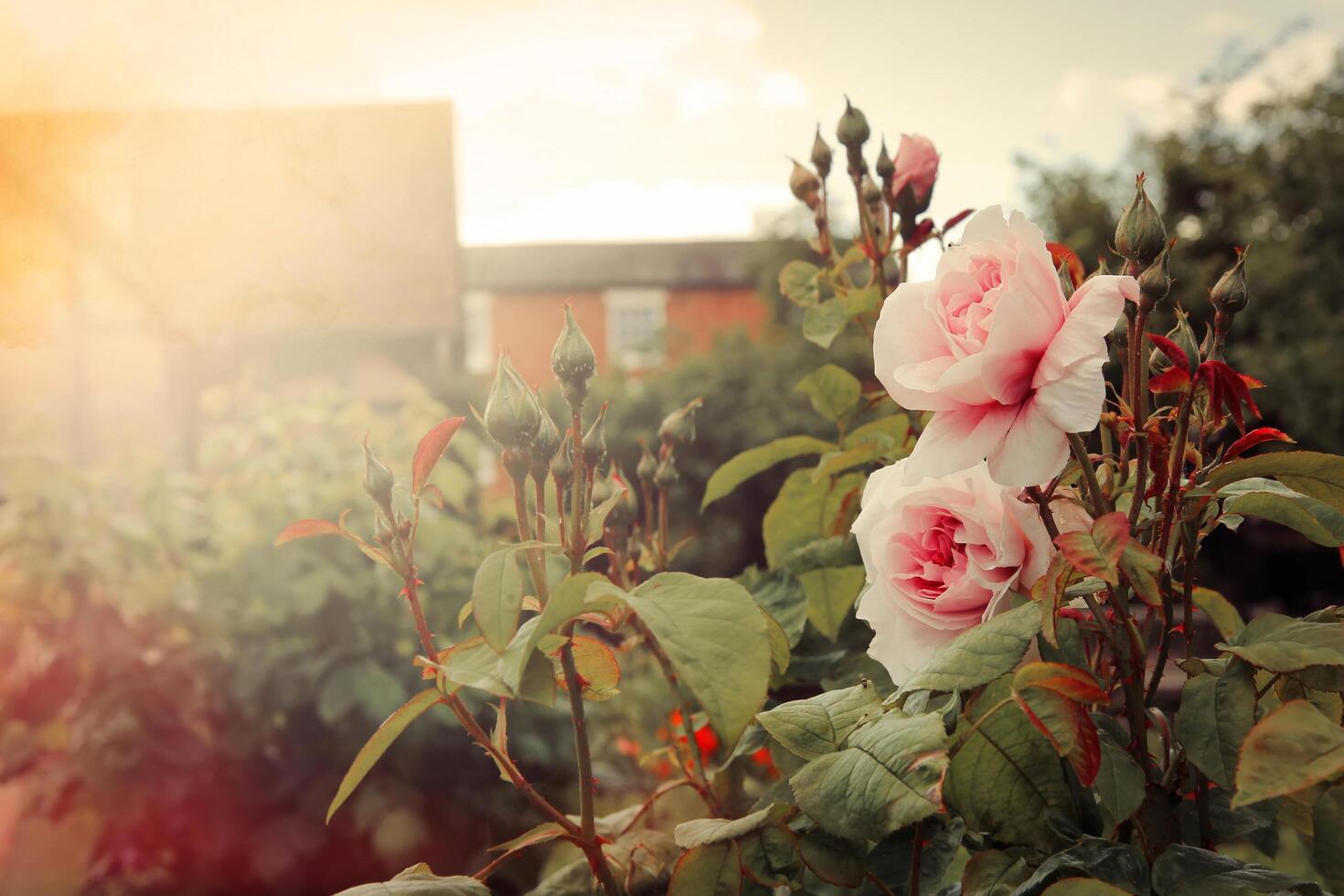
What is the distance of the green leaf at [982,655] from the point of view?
1.76 ft

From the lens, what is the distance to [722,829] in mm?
618

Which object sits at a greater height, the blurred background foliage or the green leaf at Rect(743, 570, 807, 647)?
the green leaf at Rect(743, 570, 807, 647)

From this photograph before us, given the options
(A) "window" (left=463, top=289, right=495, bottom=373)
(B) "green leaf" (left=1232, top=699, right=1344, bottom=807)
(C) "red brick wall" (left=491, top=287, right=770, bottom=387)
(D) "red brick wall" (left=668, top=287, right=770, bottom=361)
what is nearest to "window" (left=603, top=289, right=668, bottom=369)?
(C) "red brick wall" (left=491, top=287, right=770, bottom=387)

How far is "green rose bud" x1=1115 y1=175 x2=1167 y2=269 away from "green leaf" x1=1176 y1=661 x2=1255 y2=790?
24 centimetres

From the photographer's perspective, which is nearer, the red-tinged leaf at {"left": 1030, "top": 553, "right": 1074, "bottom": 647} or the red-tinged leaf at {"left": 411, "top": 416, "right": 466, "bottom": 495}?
the red-tinged leaf at {"left": 1030, "top": 553, "right": 1074, "bottom": 647}

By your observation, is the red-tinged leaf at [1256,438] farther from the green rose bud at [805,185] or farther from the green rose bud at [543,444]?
the green rose bud at [805,185]

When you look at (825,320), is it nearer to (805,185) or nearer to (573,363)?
(805,185)

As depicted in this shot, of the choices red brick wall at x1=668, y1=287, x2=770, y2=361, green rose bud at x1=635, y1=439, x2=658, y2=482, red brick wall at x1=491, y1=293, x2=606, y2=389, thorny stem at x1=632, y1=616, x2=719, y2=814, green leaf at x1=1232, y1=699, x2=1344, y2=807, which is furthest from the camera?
red brick wall at x1=668, y1=287, x2=770, y2=361

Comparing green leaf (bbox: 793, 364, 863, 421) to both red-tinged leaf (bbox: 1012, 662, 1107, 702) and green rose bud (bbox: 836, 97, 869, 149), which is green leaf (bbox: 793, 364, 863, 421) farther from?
red-tinged leaf (bbox: 1012, 662, 1107, 702)

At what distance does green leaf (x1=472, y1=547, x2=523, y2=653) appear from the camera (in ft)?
1.80

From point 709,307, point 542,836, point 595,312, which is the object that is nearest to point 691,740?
point 542,836

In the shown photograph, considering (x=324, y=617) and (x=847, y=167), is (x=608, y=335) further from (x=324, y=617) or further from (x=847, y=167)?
(x=847, y=167)

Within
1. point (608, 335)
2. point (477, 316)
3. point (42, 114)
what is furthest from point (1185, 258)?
point (477, 316)

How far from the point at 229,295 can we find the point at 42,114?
1304mm
